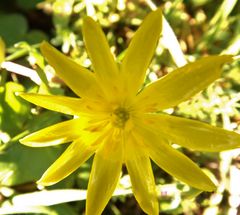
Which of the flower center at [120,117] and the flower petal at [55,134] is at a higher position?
the flower center at [120,117]

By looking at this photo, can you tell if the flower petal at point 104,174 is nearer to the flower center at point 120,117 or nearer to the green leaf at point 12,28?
the flower center at point 120,117

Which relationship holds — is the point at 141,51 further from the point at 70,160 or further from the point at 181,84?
the point at 70,160

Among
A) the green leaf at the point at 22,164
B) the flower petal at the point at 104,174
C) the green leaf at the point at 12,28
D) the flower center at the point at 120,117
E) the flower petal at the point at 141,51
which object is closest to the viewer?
the flower petal at the point at 141,51

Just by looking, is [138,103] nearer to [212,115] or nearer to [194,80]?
[194,80]

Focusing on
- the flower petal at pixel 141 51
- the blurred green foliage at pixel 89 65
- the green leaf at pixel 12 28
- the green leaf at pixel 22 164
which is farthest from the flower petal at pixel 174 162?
the green leaf at pixel 12 28

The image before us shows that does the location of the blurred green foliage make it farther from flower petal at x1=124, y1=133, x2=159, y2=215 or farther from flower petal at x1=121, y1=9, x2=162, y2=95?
flower petal at x1=121, y1=9, x2=162, y2=95

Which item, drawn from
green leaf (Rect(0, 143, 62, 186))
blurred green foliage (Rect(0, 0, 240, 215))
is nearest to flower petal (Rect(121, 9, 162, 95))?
blurred green foliage (Rect(0, 0, 240, 215))
